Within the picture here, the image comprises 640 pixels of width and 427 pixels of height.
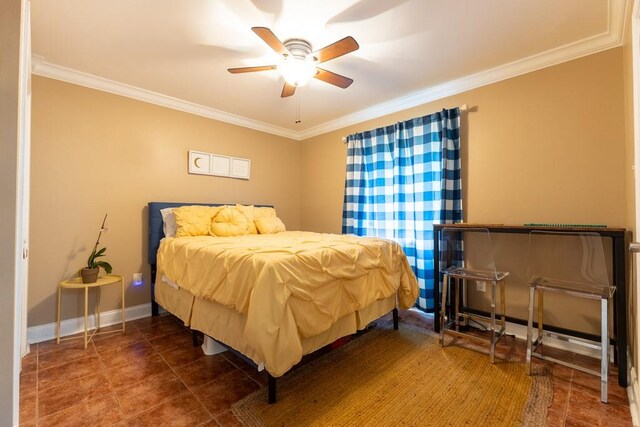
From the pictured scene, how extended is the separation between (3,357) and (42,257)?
2.13m

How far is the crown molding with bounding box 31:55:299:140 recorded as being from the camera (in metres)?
2.52

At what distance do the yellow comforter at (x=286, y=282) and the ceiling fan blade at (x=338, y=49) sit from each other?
136cm

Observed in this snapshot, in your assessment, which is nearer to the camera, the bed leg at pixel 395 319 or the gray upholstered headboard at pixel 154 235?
the bed leg at pixel 395 319

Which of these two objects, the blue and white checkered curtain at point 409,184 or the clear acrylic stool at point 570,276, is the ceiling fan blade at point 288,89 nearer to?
the blue and white checkered curtain at point 409,184

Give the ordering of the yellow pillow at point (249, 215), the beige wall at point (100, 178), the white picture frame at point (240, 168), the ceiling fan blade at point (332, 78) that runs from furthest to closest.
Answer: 1. the white picture frame at point (240, 168)
2. the yellow pillow at point (249, 215)
3. the beige wall at point (100, 178)
4. the ceiling fan blade at point (332, 78)

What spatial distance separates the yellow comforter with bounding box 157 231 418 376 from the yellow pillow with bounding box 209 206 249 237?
0.52 m

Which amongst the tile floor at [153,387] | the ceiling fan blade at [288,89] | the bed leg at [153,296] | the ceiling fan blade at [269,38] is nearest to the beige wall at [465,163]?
the bed leg at [153,296]

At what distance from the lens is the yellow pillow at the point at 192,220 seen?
2.89 metres

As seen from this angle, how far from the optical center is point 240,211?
3.33 metres

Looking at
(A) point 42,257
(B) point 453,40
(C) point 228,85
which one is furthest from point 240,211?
(B) point 453,40

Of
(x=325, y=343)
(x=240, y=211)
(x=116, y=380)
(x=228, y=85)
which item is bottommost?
(x=116, y=380)

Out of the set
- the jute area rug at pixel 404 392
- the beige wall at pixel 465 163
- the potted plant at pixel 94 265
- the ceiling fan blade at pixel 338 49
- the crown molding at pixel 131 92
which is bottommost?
the jute area rug at pixel 404 392

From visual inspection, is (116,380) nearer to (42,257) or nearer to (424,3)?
(42,257)

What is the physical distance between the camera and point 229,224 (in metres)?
3.14
